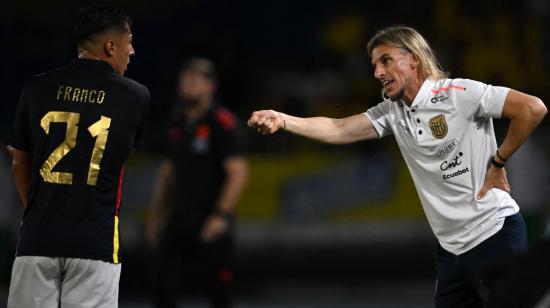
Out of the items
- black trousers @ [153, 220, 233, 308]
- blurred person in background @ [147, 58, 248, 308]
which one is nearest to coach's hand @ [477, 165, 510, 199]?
blurred person in background @ [147, 58, 248, 308]

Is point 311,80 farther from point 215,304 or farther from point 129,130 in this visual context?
point 129,130

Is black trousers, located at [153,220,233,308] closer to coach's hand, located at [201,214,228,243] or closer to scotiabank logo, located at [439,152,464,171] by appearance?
coach's hand, located at [201,214,228,243]

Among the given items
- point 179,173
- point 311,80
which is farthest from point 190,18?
point 179,173

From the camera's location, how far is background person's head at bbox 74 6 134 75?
4.17 meters

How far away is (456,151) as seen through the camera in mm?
4645

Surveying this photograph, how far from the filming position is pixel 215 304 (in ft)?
23.4

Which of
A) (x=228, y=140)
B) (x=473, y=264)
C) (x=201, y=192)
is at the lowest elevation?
(x=201, y=192)

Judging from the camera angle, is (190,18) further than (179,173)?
Yes

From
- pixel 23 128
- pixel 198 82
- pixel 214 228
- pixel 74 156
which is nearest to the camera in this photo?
pixel 74 156

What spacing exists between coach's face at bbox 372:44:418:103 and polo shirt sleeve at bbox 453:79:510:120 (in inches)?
10.1

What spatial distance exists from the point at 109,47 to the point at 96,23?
123 mm

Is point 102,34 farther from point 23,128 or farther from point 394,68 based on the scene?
point 394,68

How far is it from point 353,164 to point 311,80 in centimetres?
292

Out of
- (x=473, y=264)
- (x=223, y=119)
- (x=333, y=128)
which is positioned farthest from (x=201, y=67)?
(x=473, y=264)
